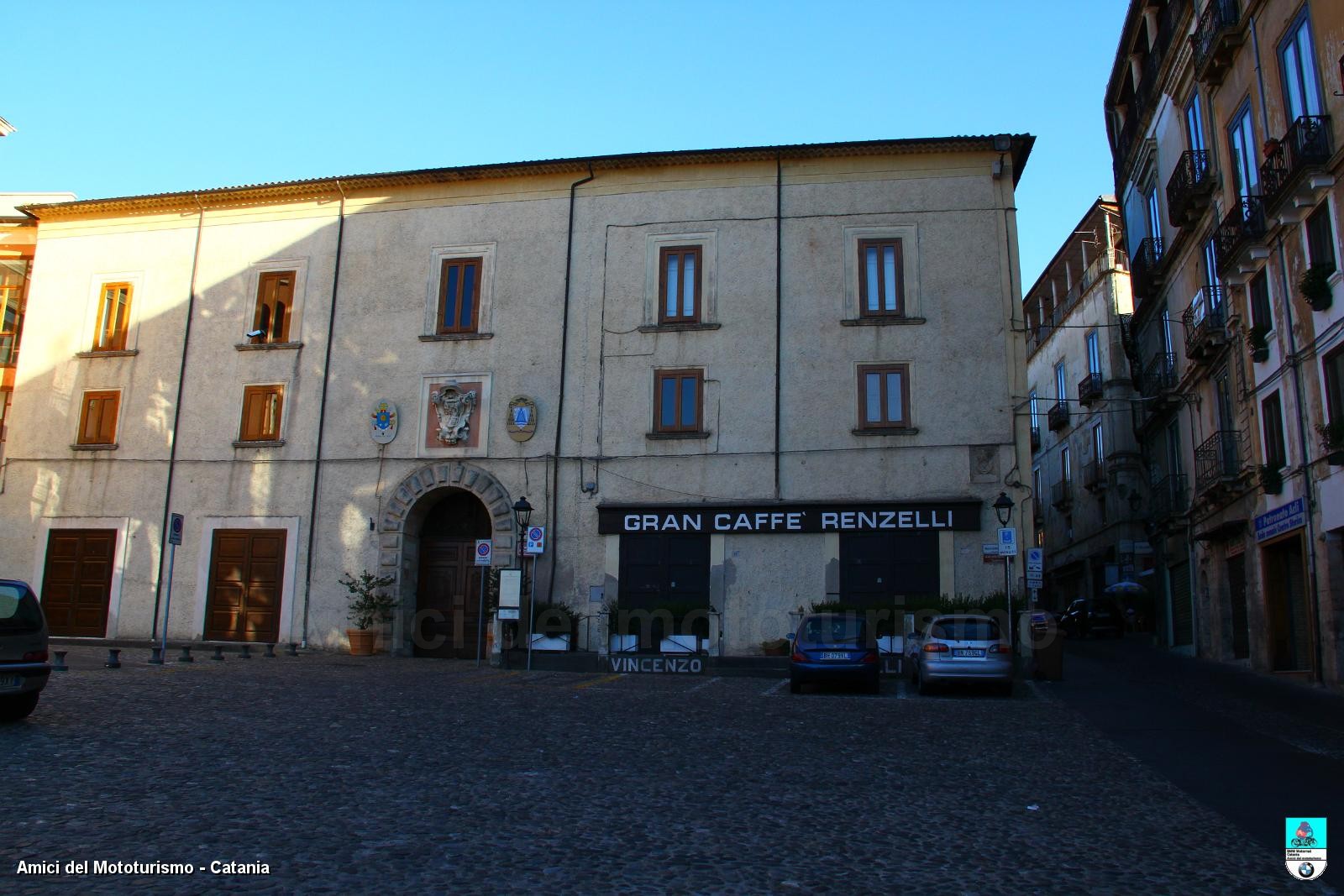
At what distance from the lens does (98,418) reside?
91.8 feet

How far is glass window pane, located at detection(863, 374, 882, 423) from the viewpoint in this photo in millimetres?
24188

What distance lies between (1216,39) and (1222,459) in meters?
9.33

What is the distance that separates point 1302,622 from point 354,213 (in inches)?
941

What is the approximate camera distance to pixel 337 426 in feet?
86.5

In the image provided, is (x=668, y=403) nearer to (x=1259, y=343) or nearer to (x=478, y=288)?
(x=478, y=288)

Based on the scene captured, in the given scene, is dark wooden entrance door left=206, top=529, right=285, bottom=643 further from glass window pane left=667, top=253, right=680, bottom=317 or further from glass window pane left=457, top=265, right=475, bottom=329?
glass window pane left=667, top=253, right=680, bottom=317

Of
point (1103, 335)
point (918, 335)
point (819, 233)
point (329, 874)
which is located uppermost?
point (1103, 335)

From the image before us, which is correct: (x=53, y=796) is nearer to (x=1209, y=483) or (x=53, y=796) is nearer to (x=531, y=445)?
(x=531, y=445)

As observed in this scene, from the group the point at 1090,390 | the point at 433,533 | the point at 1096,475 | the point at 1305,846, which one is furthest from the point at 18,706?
the point at 1096,475

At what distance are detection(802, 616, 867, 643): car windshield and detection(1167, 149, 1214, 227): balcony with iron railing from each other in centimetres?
1401

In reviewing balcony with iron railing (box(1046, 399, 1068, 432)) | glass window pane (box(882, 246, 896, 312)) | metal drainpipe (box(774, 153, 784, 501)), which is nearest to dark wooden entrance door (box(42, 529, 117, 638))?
metal drainpipe (box(774, 153, 784, 501))

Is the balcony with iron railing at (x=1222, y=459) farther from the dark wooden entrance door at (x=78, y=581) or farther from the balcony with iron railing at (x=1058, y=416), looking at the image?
the dark wooden entrance door at (x=78, y=581)

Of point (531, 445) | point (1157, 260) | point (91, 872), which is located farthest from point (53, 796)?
point (1157, 260)

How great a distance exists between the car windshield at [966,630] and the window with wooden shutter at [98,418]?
21632 mm
